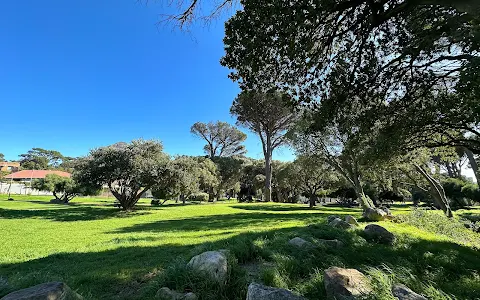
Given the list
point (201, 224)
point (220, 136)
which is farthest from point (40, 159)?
point (201, 224)

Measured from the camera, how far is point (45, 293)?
247 cm

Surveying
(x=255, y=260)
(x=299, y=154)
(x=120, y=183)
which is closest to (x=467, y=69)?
(x=255, y=260)

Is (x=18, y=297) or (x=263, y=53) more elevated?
(x=263, y=53)

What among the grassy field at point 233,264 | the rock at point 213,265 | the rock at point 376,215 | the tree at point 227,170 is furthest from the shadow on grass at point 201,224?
the tree at point 227,170

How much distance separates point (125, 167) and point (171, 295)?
48.3 ft

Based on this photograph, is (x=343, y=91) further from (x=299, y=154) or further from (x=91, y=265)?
(x=299, y=154)

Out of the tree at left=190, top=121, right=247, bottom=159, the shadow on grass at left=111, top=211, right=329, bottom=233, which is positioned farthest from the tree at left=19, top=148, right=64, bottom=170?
the shadow on grass at left=111, top=211, right=329, bottom=233

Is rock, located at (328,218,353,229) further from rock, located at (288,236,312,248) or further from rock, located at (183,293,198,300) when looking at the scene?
rock, located at (183,293,198,300)

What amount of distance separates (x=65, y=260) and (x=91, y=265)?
0.95 metres

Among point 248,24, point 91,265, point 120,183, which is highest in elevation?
point 248,24

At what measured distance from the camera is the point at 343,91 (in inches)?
260

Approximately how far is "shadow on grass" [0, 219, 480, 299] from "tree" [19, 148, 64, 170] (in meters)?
92.4

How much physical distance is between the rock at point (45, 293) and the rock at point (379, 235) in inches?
273

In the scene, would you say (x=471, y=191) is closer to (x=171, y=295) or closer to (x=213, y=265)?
(x=213, y=265)
